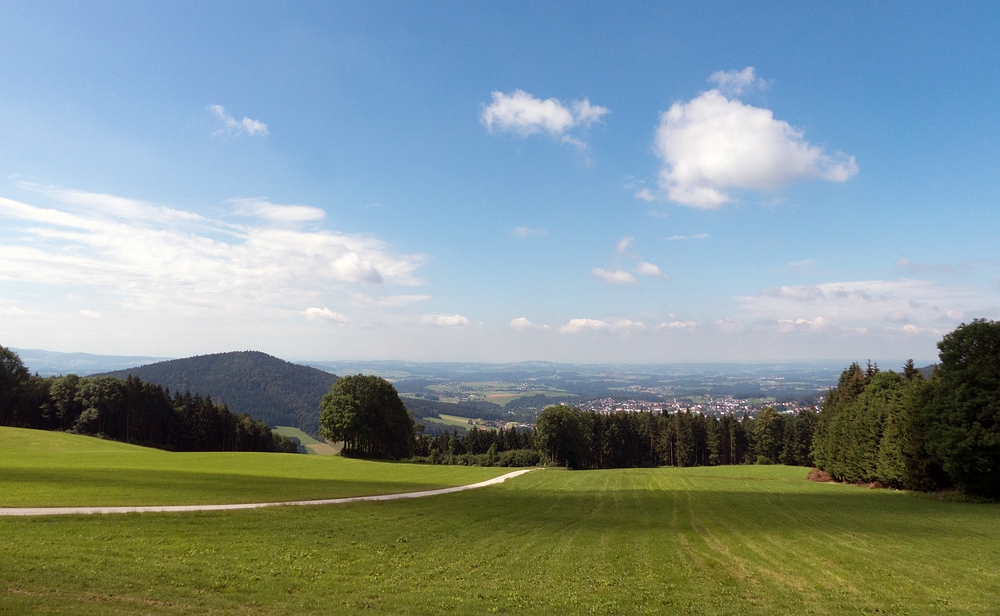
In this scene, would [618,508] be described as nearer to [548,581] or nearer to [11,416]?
[548,581]

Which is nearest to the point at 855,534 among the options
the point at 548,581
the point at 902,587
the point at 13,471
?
the point at 902,587

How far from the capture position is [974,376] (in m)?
35.0

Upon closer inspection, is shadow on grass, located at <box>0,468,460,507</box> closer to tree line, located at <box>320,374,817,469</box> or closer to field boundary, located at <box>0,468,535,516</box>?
field boundary, located at <box>0,468,535,516</box>

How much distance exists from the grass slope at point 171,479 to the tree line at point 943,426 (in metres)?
36.0

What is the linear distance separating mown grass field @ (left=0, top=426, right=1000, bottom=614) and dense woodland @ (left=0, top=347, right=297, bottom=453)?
66.3 metres

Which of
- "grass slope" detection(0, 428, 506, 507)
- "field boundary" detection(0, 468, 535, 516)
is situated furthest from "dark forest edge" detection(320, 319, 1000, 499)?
"field boundary" detection(0, 468, 535, 516)

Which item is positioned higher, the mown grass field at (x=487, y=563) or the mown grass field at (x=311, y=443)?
the mown grass field at (x=487, y=563)

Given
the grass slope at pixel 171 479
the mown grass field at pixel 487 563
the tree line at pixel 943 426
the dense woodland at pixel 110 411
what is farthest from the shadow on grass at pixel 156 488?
the dense woodland at pixel 110 411

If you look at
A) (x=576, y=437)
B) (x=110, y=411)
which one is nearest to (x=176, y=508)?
(x=576, y=437)

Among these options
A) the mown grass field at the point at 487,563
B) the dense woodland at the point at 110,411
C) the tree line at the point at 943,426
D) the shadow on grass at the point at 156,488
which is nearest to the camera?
the mown grass field at the point at 487,563

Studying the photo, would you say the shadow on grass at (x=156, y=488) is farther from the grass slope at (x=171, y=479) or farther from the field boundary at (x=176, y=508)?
the field boundary at (x=176, y=508)

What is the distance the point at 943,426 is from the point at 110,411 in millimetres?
104770

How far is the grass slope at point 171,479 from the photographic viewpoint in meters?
21.5

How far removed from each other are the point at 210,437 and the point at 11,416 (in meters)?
28.1
